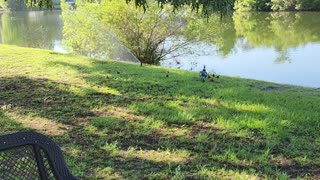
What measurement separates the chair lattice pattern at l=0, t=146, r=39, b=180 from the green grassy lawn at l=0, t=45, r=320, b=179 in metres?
1.02

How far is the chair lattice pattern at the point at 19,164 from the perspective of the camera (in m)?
1.59

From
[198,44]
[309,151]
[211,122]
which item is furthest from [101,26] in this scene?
[309,151]

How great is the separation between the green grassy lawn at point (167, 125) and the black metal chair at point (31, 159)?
996 mm

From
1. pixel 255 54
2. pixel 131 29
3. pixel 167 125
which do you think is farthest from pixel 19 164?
pixel 255 54

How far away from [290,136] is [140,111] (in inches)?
59.5

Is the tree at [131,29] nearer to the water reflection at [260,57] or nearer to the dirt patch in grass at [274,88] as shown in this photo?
the water reflection at [260,57]

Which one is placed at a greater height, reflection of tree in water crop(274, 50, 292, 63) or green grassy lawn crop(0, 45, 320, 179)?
reflection of tree in water crop(274, 50, 292, 63)

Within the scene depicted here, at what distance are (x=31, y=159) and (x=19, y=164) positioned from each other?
0.17 feet

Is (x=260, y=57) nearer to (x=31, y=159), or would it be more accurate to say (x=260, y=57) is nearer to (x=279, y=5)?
(x=31, y=159)

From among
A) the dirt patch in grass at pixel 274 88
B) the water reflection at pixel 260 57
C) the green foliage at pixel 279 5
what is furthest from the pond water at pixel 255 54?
the green foliage at pixel 279 5

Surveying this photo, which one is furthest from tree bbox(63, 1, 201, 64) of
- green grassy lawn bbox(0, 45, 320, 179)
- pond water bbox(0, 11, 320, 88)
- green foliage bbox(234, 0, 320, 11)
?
green foliage bbox(234, 0, 320, 11)

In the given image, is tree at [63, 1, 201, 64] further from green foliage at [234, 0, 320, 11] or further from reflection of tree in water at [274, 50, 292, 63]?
green foliage at [234, 0, 320, 11]

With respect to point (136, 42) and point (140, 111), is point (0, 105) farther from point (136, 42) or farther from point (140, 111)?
point (136, 42)

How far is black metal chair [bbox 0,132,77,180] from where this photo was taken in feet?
5.15
